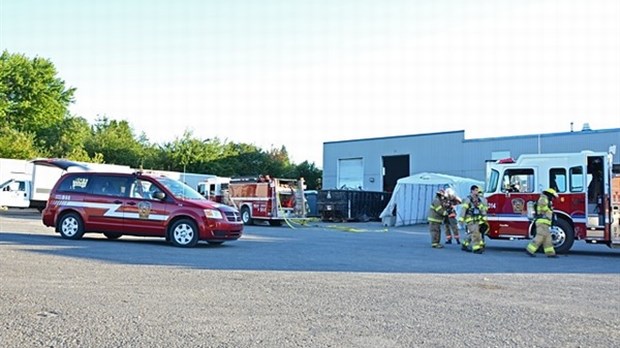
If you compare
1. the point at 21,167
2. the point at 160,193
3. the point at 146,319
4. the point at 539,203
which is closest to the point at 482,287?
the point at 146,319

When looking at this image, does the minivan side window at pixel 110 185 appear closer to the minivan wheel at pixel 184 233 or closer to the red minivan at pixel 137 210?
the red minivan at pixel 137 210

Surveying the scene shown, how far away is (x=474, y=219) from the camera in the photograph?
14.9 metres

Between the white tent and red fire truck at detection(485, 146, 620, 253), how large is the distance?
1544 centimetres

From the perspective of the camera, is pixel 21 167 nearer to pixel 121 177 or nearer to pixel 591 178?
pixel 121 177

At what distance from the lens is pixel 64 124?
64.2 metres

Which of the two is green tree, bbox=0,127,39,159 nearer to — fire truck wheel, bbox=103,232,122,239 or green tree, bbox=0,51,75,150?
green tree, bbox=0,51,75,150

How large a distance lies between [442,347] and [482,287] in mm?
3740

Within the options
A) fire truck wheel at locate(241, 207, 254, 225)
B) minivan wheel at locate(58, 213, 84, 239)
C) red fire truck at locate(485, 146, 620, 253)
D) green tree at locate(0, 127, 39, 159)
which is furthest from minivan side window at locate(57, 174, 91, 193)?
green tree at locate(0, 127, 39, 159)

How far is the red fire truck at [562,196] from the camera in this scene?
1480cm

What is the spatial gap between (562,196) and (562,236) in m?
1.01

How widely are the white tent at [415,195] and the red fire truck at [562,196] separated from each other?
50.7 ft

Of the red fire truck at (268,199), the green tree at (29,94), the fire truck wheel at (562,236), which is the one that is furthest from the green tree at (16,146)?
the fire truck wheel at (562,236)

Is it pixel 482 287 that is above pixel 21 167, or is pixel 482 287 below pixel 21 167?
below

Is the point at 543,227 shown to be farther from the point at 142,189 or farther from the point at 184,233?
the point at 142,189
